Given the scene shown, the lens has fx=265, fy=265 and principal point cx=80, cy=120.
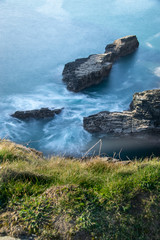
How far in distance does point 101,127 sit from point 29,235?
896 centimetres

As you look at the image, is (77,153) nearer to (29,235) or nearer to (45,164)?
(45,164)

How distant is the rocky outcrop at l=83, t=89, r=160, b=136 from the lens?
37.6 feet

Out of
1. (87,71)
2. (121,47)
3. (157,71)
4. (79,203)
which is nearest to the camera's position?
(79,203)

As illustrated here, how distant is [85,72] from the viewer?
15812 mm

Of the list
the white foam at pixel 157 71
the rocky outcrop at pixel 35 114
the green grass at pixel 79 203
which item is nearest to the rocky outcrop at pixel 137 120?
the rocky outcrop at pixel 35 114

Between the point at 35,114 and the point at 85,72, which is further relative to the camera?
the point at 85,72

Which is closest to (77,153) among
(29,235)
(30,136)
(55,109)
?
(30,136)

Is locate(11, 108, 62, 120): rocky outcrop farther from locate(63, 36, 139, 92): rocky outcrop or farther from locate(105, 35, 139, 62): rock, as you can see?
locate(105, 35, 139, 62): rock

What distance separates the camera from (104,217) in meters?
3.16

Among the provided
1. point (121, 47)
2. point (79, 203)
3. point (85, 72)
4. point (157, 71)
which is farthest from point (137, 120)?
point (121, 47)

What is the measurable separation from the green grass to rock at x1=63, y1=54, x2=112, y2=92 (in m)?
11.8

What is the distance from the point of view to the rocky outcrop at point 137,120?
11445mm

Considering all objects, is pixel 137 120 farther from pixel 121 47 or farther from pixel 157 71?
pixel 121 47

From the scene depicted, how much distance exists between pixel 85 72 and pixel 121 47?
5687 mm
